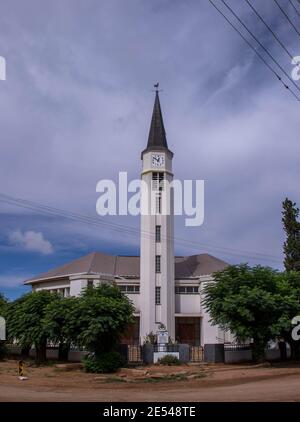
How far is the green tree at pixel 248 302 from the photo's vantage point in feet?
103

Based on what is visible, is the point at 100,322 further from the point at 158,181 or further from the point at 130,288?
the point at 158,181

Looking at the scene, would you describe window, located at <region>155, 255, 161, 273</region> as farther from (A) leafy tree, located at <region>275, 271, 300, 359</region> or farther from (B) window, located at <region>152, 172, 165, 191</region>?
(A) leafy tree, located at <region>275, 271, 300, 359</region>

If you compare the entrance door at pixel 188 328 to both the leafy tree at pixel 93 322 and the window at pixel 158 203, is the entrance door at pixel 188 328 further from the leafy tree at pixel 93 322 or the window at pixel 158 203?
the leafy tree at pixel 93 322

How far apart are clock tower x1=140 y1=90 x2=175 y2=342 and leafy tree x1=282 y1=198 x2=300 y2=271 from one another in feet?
40.2

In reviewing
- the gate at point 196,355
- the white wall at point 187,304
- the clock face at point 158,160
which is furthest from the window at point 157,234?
the gate at point 196,355

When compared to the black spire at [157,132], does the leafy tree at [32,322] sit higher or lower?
lower

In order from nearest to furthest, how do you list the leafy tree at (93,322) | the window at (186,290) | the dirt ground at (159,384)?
the dirt ground at (159,384) → the leafy tree at (93,322) → the window at (186,290)

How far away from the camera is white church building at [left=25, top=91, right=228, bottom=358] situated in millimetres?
47312

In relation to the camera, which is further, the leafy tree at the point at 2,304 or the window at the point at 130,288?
the window at the point at 130,288

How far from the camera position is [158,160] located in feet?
165
